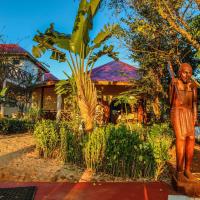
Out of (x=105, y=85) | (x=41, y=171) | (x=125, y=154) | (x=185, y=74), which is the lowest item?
(x=41, y=171)

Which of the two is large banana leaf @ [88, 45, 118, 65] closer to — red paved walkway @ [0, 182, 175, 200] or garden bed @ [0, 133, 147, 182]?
garden bed @ [0, 133, 147, 182]

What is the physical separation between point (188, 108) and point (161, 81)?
7.85 metres

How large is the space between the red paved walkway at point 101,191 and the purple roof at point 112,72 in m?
10.9

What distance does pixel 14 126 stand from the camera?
15.5 meters

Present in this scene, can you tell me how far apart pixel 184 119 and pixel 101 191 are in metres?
1.91

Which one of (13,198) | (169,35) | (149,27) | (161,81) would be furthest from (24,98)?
(13,198)

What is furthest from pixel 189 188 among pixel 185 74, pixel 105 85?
pixel 105 85

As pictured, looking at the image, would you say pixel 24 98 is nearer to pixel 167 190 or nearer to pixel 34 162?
pixel 34 162

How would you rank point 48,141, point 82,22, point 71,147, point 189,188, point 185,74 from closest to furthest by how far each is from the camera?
point 189,188
point 185,74
point 71,147
point 48,141
point 82,22

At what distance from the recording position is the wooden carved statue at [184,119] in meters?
5.47

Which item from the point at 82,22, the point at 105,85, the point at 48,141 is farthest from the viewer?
the point at 105,85

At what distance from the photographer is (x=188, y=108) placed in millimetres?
5582

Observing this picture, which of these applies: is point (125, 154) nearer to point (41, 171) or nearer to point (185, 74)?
point (41, 171)

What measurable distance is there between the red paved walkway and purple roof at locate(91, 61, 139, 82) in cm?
1093
